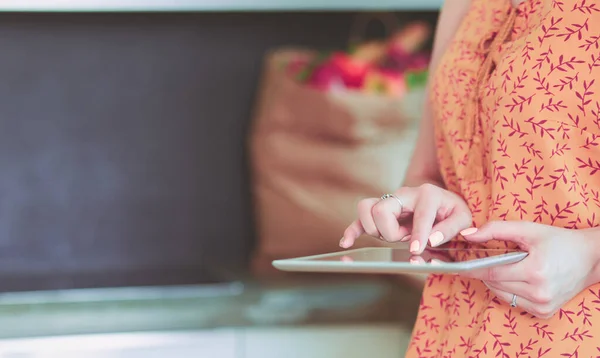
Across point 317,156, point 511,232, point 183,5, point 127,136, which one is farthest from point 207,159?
point 511,232

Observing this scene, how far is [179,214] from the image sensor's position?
204 cm

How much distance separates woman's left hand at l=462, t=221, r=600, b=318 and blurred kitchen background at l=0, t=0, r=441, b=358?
3.27 feet

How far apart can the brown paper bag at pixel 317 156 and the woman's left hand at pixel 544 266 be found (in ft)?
3.46

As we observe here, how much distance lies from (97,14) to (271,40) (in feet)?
1.25

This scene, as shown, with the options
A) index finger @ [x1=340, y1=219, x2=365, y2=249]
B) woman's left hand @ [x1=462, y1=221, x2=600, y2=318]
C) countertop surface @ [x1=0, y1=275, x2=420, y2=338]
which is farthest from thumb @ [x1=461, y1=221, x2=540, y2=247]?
countertop surface @ [x1=0, y1=275, x2=420, y2=338]

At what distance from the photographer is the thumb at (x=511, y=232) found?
76 centimetres

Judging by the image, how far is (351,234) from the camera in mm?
836

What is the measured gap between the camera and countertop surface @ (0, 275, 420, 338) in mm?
1684

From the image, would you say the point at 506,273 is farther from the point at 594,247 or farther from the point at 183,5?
the point at 183,5

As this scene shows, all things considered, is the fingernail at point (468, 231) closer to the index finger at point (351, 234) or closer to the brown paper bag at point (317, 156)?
the index finger at point (351, 234)

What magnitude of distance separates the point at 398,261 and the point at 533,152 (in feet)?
0.69

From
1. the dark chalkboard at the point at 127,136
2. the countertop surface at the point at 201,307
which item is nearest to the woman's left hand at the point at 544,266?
the countertop surface at the point at 201,307

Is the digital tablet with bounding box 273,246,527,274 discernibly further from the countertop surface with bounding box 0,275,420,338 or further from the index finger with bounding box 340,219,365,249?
the countertop surface with bounding box 0,275,420,338

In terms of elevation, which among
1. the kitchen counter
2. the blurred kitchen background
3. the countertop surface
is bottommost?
the countertop surface
